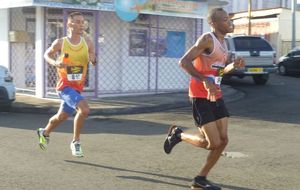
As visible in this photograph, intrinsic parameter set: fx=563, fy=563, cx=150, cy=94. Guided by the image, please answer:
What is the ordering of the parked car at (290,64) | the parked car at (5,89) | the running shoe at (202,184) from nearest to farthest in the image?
the running shoe at (202,184) → the parked car at (5,89) → the parked car at (290,64)

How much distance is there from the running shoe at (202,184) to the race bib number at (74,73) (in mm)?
2384

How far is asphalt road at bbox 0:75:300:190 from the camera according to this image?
614cm

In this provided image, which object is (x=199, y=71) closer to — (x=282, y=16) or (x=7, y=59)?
(x=7, y=59)

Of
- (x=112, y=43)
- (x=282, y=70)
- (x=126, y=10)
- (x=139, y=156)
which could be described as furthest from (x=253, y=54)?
(x=139, y=156)

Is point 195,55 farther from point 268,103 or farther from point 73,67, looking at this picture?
point 268,103

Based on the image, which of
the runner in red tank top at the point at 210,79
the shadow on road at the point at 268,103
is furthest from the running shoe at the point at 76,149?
the shadow on road at the point at 268,103

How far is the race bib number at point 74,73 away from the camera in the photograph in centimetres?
731

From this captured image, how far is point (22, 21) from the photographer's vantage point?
15680 mm

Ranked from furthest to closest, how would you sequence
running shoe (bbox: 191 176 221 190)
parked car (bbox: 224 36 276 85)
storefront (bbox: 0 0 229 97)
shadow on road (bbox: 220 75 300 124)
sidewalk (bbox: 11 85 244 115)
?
parked car (bbox: 224 36 276 85) → storefront (bbox: 0 0 229 97) → sidewalk (bbox: 11 85 244 115) → shadow on road (bbox: 220 75 300 124) → running shoe (bbox: 191 176 221 190)

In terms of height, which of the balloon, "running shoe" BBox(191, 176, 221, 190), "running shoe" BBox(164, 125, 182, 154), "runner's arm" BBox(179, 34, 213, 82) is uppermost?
the balloon

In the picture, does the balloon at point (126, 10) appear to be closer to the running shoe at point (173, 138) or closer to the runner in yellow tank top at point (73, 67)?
the runner in yellow tank top at point (73, 67)

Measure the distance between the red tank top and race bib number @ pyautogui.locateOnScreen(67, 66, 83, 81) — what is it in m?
2.08

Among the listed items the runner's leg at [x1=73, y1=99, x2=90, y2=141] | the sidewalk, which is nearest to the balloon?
the sidewalk

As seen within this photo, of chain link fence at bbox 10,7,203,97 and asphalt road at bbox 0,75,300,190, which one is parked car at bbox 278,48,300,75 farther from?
asphalt road at bbox 0,75,300,190
